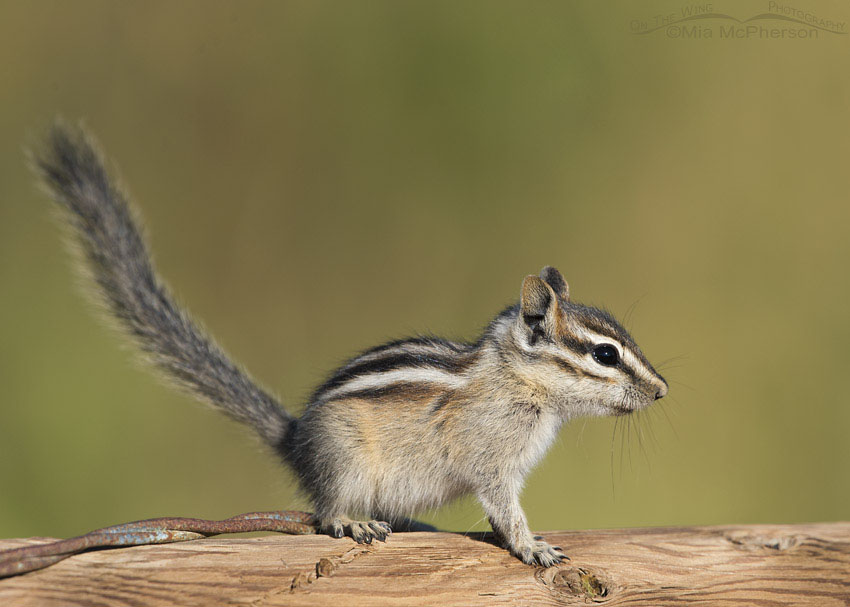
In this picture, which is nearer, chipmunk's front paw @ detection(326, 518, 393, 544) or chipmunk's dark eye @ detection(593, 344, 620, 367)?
chipmunk's front paw @ detection(326, 518, 393, 544)

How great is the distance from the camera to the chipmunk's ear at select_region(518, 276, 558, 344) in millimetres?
2242

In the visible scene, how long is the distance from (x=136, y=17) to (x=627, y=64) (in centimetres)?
223

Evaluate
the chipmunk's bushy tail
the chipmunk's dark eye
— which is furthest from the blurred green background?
the chipmunk's dark eye

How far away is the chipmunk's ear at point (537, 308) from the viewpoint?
2.24 m

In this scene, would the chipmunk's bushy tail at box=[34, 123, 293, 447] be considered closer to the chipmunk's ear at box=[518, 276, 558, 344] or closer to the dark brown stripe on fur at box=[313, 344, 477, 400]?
the dark brown stripe on fur at box=[313, 344, 477, 400]

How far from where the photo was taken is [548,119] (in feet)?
13.0

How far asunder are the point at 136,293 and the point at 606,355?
1438 millimetres

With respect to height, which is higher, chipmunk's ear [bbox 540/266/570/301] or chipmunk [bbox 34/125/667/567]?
chipmunk's ear [bbox 540/266/570/301]

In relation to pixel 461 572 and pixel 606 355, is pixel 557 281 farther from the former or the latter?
pixel 461 572

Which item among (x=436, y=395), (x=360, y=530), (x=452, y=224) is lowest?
(x=360, y=530)

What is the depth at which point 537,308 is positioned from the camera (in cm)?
228

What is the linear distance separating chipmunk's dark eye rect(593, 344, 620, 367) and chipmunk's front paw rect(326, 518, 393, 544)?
0.71 metres

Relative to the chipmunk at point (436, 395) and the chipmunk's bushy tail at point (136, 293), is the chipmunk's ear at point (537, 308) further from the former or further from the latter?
the chipmunk's bushy tail at point (136, 293)

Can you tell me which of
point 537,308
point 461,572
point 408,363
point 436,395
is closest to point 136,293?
point 408,363
